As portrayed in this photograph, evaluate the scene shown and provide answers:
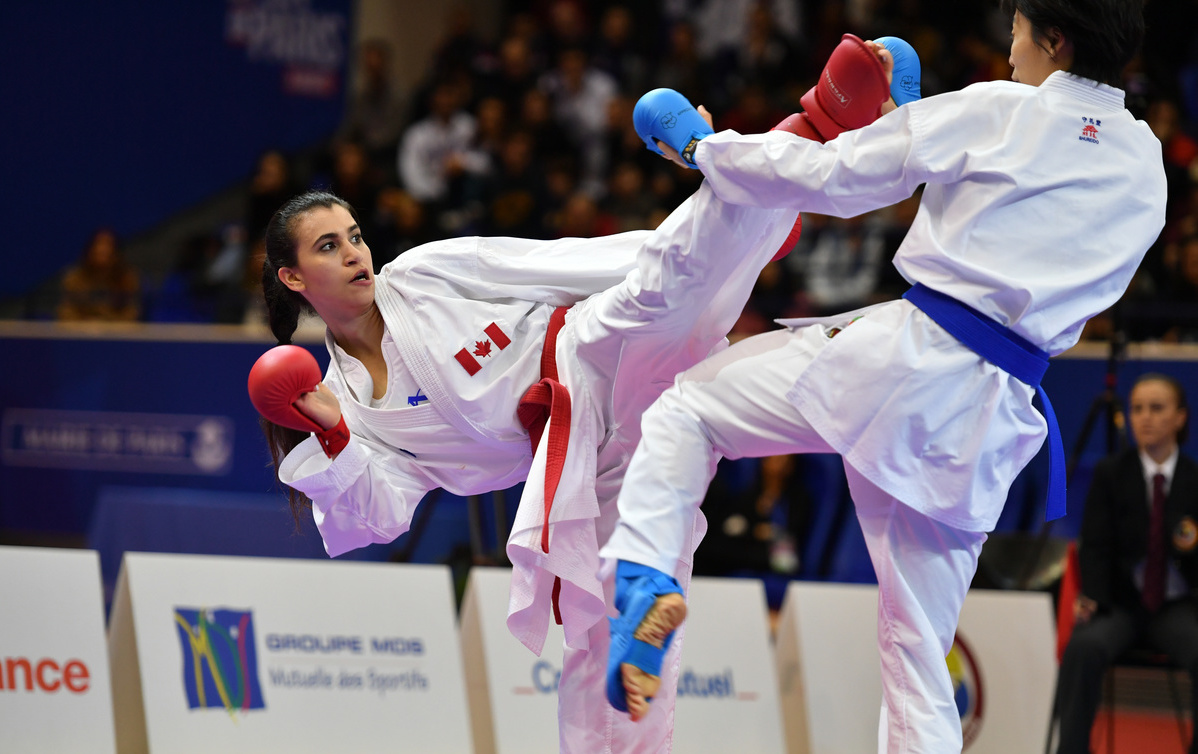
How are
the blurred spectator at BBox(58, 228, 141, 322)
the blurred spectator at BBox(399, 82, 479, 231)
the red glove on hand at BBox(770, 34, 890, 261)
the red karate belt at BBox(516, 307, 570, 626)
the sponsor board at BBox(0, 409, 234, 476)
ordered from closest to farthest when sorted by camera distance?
1. the red glove on hand at BBox(770, 34, 890, 261)
2. the red karate belt at BBox(516, 307, 570, 626)
3. the sponsor board at BBox(0, 409, 234, 476)
4. the blurred spectator at BBox(58, 228, 141, 322)
5. the blurred spectator at BBox(399, 82, 479, 231)

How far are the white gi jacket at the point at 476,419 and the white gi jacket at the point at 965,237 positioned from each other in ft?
2.41

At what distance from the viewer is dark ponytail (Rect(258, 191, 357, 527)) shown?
121 inches

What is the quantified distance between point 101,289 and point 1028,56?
7241mm

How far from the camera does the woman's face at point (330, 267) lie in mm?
3029

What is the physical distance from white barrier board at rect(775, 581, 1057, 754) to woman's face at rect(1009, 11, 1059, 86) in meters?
2.74

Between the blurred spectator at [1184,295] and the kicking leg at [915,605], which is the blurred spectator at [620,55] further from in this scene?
the kicking leg at [915,605]

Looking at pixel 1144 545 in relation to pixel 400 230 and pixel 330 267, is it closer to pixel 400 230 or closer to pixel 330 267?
pixel 330 267

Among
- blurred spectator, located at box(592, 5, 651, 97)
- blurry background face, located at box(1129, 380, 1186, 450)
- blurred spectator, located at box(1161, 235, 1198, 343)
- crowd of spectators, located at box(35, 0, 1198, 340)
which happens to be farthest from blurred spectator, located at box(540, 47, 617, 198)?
blurry background face, located at box(1129, 380, 1186, 450)

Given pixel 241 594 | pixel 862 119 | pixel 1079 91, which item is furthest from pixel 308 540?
pixel 1079 91

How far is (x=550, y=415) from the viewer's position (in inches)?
114

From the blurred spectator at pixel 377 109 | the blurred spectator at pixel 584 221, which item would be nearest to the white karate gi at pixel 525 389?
the blurred spectator at pixel 584 221

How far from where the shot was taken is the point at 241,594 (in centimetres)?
454

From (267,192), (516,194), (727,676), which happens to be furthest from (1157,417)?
(267,192)

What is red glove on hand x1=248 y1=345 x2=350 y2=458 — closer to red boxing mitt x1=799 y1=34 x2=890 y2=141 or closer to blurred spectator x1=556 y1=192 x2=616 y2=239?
red boxing mitt x1=799 y1=34 x2=890 y2=141
